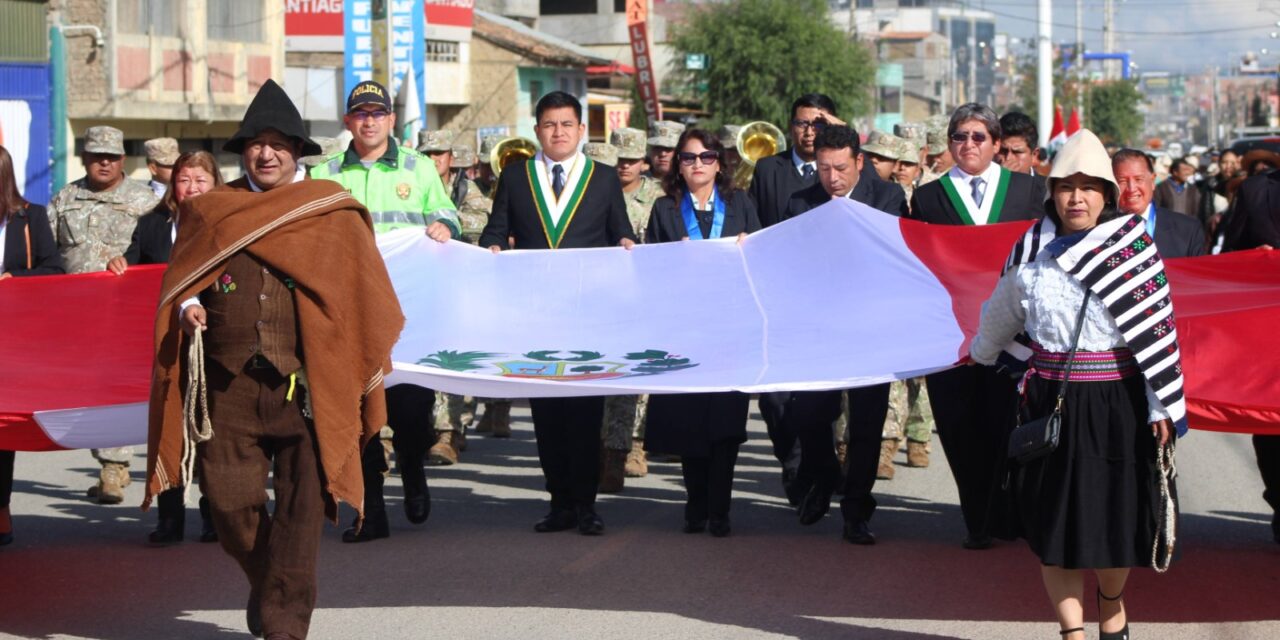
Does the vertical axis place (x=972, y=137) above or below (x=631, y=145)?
below

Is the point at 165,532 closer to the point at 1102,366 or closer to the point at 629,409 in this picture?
the point at 629,409

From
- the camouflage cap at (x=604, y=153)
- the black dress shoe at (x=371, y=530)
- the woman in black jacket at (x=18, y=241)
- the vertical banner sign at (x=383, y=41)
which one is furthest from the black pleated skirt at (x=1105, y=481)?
the vertical banner sign at (x=383, y=41)

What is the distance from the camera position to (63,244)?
30.2 ft

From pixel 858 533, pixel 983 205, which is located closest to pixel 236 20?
pixel 983 205

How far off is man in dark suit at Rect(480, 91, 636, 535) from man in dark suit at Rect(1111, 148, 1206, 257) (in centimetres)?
236

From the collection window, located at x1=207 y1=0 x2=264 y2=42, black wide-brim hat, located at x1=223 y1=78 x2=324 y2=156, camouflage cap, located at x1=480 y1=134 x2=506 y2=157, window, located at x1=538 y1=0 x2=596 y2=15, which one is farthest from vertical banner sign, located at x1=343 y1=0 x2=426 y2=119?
window, located at x1=538 y1=0 x2=596 y2=15

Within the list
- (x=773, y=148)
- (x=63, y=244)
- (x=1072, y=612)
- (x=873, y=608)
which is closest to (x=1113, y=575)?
(x=1072, y=612)

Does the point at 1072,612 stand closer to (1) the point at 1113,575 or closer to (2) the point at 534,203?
(1) the point at 1113,575

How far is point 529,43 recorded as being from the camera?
50062mm

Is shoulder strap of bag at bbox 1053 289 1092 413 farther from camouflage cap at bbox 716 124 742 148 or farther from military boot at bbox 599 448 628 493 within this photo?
camouflage cap at bbox 716 124 742 148

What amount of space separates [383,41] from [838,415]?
22.0 metres

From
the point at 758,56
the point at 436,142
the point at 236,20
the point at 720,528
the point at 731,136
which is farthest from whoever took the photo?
the point at 758,56

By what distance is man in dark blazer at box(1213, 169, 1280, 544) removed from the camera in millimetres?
8078

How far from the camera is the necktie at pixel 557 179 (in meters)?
8.61
